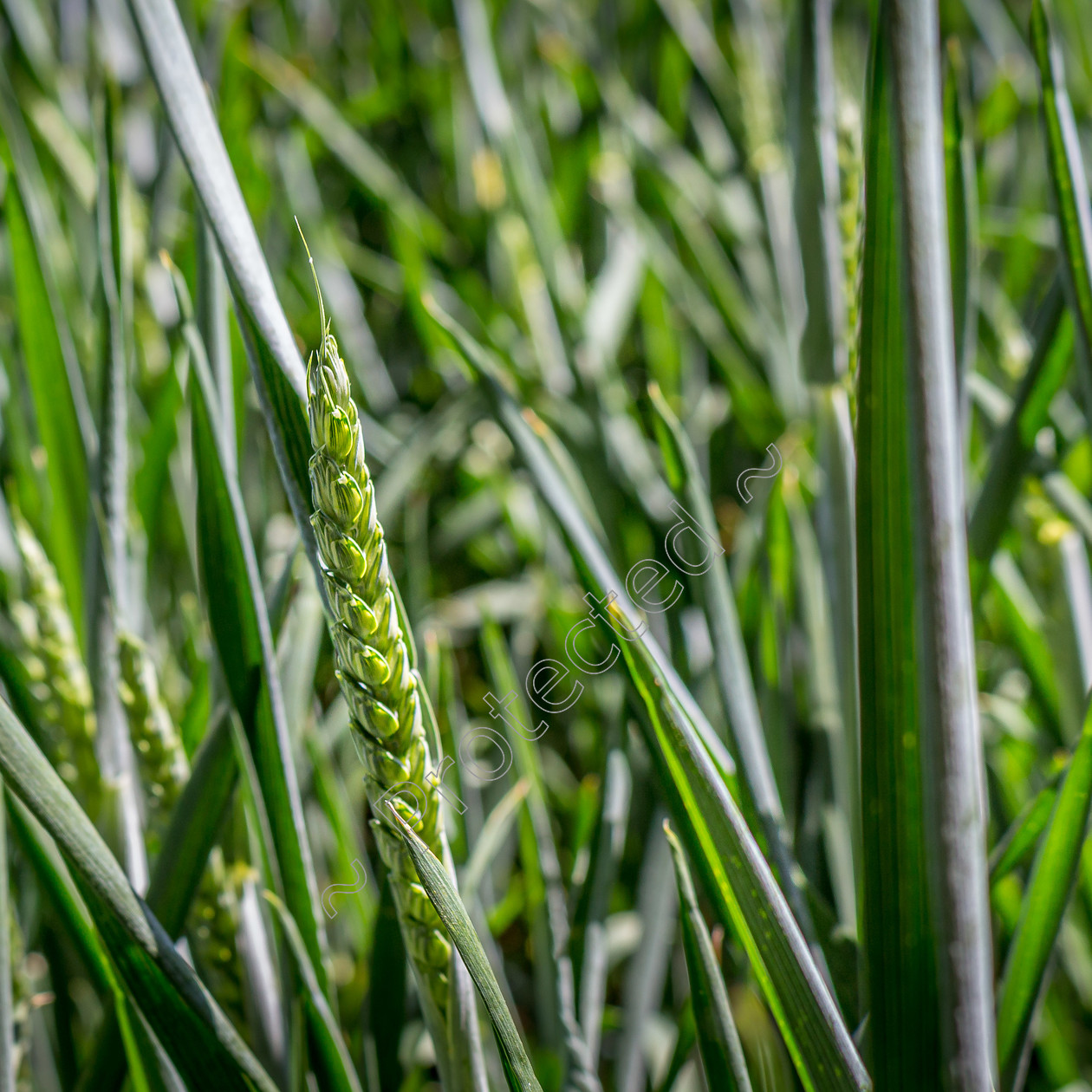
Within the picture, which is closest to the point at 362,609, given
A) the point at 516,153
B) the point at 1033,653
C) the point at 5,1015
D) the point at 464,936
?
the point at 464,936

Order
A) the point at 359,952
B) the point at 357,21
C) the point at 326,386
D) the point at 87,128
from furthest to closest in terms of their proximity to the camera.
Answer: the point at 357,21 < the point at 87,128 < the point at 359,952 < the point at 326,386

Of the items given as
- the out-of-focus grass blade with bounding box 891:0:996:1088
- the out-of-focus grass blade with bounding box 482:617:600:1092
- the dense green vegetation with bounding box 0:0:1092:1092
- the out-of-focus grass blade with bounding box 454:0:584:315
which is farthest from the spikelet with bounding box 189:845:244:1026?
the out-of-focus grass blade with bounding box 454:0:584:315

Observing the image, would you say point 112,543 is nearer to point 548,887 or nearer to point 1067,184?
point 548,887

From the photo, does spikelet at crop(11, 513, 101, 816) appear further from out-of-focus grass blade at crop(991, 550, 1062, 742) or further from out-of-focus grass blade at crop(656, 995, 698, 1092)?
out-of-focus grass blade at crop(991, 550, 1062, 742)

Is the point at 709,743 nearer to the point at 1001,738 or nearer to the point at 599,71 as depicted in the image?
the point at 1001,738

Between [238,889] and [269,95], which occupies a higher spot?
[269,95]

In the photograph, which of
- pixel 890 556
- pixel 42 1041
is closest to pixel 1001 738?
pixel 890 556

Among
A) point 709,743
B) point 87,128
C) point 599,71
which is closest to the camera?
point 709,743
